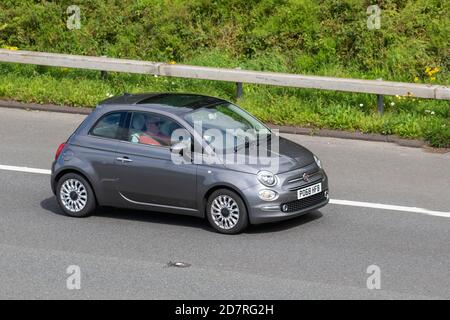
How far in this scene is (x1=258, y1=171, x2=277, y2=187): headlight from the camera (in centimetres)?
1412

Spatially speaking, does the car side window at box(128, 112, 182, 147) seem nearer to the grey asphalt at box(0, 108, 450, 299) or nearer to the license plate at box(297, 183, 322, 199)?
the grey asphalt at box(0, 108, 450, 299)

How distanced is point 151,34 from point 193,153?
9.54 metres

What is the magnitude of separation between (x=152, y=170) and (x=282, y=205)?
5.87 ft

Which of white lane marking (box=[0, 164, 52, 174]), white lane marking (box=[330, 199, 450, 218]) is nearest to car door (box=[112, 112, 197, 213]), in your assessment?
white lane marking (box=[330, 199, 450, 218])

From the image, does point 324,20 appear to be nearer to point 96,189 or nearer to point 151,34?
point 151,34

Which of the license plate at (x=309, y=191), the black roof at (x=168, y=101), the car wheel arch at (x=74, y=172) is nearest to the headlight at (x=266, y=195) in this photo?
the license plate at (x=309, y=191)

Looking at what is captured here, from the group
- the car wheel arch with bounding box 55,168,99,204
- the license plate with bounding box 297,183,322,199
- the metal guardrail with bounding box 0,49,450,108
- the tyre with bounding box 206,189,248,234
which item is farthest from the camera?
the metal guardrail with bounding box 0,49,450,108

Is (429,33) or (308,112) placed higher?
(429,33)

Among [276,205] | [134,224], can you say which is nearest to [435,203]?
[276,205]

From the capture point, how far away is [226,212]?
46.8 feet

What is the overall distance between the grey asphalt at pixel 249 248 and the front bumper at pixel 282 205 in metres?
0.27

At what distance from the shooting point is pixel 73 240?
14.3 metres

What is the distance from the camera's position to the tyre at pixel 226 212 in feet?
46.5

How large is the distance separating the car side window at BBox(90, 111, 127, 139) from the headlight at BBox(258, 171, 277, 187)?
7.16 ft
